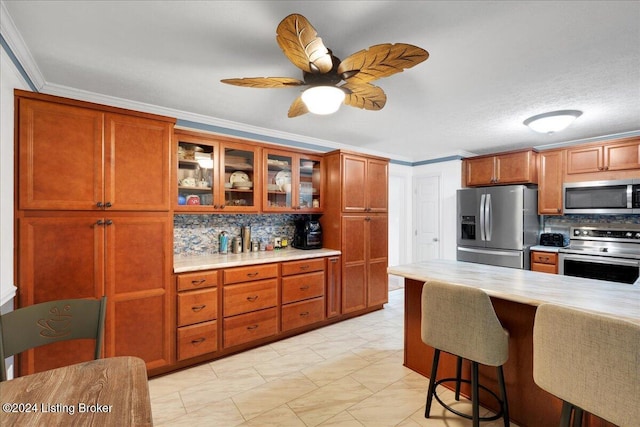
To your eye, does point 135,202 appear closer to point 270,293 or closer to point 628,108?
point 270,293

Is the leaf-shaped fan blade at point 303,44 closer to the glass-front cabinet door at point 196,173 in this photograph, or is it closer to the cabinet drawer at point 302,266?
the glass-front cabinet door at point 196,173

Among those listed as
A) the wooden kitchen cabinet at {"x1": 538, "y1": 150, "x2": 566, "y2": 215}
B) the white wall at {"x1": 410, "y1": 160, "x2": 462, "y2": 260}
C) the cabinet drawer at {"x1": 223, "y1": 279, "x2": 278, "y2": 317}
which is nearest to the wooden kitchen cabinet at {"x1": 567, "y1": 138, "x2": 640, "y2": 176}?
the wooden kitchen cabinet at {"x1": 538, "y1": 150, "x2": 566, "y2": 215}


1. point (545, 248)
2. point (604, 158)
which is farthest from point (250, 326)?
point (604, 158)

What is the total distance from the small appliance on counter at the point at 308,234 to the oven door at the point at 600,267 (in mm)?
3081

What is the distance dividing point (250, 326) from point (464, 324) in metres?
2.02

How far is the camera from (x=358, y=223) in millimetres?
3895

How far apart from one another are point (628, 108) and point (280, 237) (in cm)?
388

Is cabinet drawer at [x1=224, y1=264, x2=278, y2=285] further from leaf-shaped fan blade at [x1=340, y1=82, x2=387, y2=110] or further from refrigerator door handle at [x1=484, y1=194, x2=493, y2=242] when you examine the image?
refrigerator door handle at [x1=484, y1=194, x2=493, y2=242]

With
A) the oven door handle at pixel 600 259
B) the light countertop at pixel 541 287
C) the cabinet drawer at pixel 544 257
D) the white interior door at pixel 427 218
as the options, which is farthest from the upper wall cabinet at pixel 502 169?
the light countertop at pixel 541 287

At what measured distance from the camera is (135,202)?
2.34m

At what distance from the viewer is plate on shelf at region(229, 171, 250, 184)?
3.25 meters

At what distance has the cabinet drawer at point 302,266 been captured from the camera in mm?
3225

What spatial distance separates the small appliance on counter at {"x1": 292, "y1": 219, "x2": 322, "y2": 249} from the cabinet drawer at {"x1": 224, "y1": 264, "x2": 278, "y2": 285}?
2.45ft

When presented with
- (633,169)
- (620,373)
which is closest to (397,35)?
(620,373)
